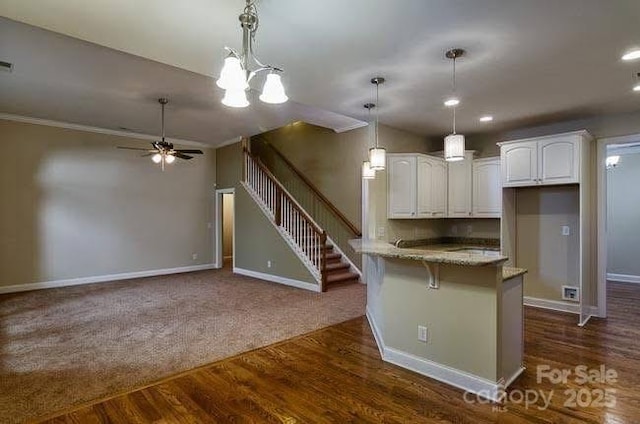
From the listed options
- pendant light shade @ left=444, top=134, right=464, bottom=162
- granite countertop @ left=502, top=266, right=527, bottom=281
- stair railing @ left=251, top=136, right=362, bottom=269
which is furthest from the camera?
stair railing @ left=251, top=136, right=362, bottom=269

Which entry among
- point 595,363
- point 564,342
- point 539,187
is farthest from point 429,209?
point 595,363

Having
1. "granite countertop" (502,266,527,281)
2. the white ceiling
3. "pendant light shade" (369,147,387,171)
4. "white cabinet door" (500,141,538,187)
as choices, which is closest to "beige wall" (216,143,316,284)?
"pendant light shade" (369,147,387,171)

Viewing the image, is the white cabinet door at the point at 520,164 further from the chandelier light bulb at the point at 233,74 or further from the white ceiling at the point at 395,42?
the chandelier light bulb at the point at 233,74

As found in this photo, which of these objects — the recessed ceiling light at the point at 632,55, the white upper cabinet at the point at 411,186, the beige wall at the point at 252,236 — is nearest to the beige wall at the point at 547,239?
the white upper cabinet at the point at 411,186

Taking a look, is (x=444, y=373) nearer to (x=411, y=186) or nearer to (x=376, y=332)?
(x=376, y=332)

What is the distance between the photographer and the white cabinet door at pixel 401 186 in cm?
552

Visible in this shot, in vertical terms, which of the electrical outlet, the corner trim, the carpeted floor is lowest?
the carpeted floor

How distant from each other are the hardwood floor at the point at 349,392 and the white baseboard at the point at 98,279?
5047 millimetres

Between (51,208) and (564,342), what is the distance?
8160 millimetres

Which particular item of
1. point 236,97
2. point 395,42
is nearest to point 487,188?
point 395,42

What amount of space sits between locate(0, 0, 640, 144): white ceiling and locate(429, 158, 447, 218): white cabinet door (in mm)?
1536

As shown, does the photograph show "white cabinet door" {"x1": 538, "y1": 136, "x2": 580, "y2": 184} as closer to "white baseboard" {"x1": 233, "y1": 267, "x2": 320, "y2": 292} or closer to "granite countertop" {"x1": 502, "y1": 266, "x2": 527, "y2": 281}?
"granite countertop" {"x1": 502, "y1": 266, "x2": 527, "y2": 281}

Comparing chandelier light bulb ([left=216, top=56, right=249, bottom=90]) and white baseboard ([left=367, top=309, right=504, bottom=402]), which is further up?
chandelier light bulb ([left=216, top=56, right=249, bottom=90])

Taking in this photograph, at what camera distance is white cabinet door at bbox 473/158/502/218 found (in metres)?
5.48
